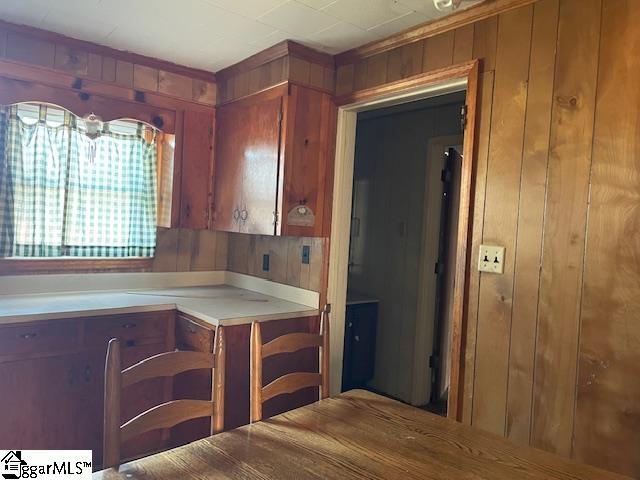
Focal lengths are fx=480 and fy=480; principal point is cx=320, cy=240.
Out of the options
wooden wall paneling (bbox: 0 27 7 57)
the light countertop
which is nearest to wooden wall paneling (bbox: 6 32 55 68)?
wooden wall paneling (bbox: 0 27 7 57)

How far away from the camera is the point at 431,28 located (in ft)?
7.22

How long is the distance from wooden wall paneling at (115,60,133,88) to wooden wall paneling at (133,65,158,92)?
0.9 inches

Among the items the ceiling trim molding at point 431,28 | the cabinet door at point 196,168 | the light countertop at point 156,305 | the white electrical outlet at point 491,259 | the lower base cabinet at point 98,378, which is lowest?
the lower base cabinet at point 98,378

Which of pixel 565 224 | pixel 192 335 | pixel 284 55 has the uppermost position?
pixel 284 55

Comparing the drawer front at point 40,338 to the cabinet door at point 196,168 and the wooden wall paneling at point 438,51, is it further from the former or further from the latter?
the wooden wall paneling at point 438,51

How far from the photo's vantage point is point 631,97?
1608mm

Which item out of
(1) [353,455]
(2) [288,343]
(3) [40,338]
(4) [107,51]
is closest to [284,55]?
(4) [107,51]

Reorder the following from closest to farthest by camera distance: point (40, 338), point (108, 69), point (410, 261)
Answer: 1. point (40, 338)
2. point (108, 69)
3. point (410, 261)

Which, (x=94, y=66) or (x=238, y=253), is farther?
(x=238, y=253)

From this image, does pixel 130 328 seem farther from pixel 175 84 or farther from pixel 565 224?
pixel 565 224

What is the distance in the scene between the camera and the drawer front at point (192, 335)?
2.47 m

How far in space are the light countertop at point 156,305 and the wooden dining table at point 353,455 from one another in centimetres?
114

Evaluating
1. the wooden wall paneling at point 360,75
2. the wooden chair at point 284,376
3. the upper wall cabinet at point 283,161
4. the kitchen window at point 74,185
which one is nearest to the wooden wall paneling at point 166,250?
the kitchen window at point 74,185

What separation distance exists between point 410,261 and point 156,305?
1.88 m
